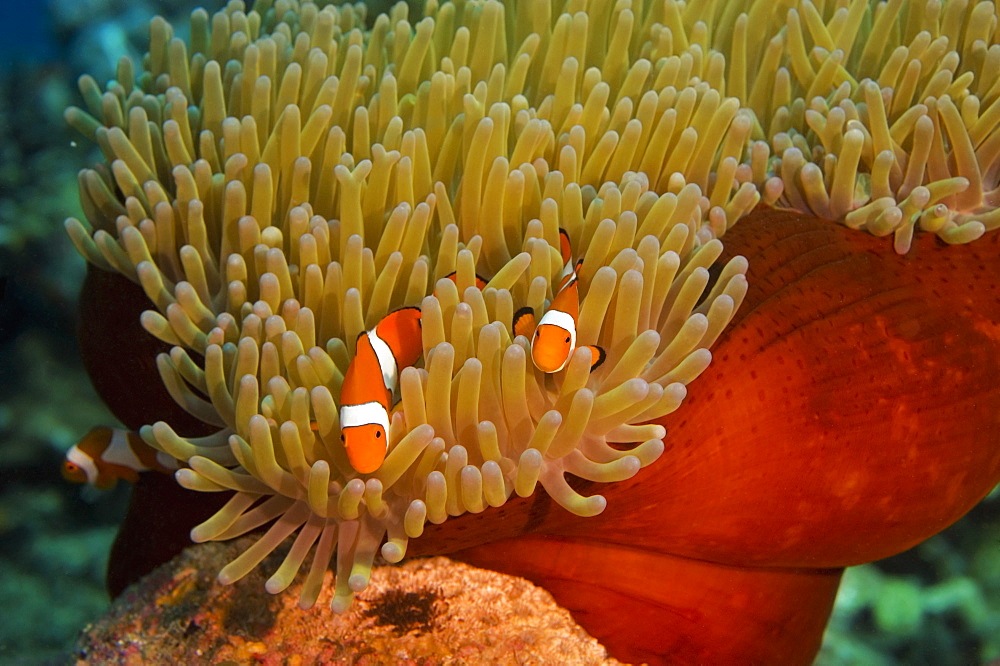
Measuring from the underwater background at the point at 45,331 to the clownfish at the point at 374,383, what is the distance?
167 centimetres

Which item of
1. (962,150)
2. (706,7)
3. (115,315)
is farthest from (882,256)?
(115,315)

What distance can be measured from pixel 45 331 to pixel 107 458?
0.83 metres

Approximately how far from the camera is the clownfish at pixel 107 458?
1.59 metres

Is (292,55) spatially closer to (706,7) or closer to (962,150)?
(706,7)

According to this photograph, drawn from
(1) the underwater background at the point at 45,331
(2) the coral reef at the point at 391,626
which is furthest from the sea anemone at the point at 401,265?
(1) the underwater background at the point at 45,331

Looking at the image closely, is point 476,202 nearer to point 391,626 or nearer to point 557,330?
point 557,330

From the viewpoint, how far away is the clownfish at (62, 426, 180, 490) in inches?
62.6

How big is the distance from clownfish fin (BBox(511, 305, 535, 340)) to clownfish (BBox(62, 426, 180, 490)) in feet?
3.02

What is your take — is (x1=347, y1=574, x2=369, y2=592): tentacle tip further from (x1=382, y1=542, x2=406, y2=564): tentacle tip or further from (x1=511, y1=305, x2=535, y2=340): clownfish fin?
(x1=511, y1=305, x2=535, y2=340): clownfish fin

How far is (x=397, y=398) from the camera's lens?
3.39ft

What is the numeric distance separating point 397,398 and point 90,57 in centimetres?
199

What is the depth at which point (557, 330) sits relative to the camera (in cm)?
90

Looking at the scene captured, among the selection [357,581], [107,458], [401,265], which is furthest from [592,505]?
[107,458]

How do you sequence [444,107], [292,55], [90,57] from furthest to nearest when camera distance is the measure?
[90,57] < [292,55] < [444,107]
